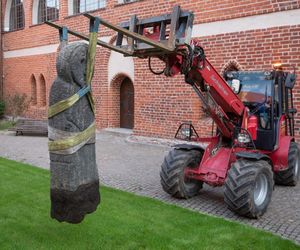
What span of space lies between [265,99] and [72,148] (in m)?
4.42

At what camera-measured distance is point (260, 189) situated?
5.99 metres

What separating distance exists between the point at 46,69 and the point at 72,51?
15.0 m

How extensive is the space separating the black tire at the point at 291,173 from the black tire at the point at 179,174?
1.72m

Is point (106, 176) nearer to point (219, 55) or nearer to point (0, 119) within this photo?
point (219, 55)

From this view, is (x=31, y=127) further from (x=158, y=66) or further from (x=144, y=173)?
(x=144, y=173)

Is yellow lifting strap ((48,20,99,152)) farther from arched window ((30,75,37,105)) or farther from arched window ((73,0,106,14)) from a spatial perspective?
arched window ((30,75,37,105))

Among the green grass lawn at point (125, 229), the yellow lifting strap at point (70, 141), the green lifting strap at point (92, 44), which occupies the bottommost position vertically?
the green grass lawn at point (125, 229)

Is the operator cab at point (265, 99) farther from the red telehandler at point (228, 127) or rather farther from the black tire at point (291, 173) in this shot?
the black tire at point (291, 173)

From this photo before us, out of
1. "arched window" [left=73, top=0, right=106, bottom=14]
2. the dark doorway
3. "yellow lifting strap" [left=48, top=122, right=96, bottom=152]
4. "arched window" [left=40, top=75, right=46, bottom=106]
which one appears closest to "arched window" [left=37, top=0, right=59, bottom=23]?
"arched window" [left=73, top=0, right=106, bottom=14]

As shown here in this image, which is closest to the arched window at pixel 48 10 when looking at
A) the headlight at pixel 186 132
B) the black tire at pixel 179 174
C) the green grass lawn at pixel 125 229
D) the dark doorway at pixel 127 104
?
the dark doorway at pixel 127 104

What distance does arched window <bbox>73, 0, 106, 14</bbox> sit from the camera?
15466 mm

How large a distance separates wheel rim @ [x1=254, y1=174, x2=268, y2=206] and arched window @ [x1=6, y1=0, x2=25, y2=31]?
56.6 ft

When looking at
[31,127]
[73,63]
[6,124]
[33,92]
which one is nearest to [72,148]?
[73,63]

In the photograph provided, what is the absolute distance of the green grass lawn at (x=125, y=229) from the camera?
187 inches
